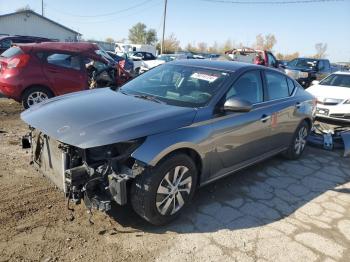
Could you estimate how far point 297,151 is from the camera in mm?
6188

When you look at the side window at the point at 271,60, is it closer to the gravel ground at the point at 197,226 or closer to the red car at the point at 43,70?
the red car at the point at 43,70

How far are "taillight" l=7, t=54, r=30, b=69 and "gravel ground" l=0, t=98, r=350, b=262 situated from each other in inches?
137

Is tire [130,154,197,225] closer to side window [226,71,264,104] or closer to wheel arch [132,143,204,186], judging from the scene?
wheel arch [132,143,204,186]

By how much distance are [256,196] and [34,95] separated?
18.6ft

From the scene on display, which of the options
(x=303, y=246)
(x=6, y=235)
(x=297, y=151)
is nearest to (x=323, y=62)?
(x=297, y=151)

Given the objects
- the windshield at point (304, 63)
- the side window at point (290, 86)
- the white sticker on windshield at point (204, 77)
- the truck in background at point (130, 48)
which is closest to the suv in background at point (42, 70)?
the white sticker on windshield at point (204, 77)

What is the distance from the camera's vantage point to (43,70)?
8.01m

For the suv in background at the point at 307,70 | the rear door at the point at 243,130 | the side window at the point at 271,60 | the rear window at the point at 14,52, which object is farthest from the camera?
the suv in background at the point at 307,70

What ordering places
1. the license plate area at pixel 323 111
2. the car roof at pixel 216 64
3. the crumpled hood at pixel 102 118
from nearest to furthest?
1. the crumpled hood at pixel 102 118
2. the car roof at pixel 216 64
3. the license plate area at pixel 323 111

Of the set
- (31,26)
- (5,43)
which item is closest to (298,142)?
(5,43)

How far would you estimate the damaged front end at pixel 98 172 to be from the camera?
316 cm

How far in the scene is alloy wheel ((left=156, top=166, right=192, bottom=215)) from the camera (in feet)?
11.3

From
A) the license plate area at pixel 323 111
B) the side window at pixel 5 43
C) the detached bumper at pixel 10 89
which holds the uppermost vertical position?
the side window at pixel 5 43

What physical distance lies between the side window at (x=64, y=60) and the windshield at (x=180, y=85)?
13.3ft
